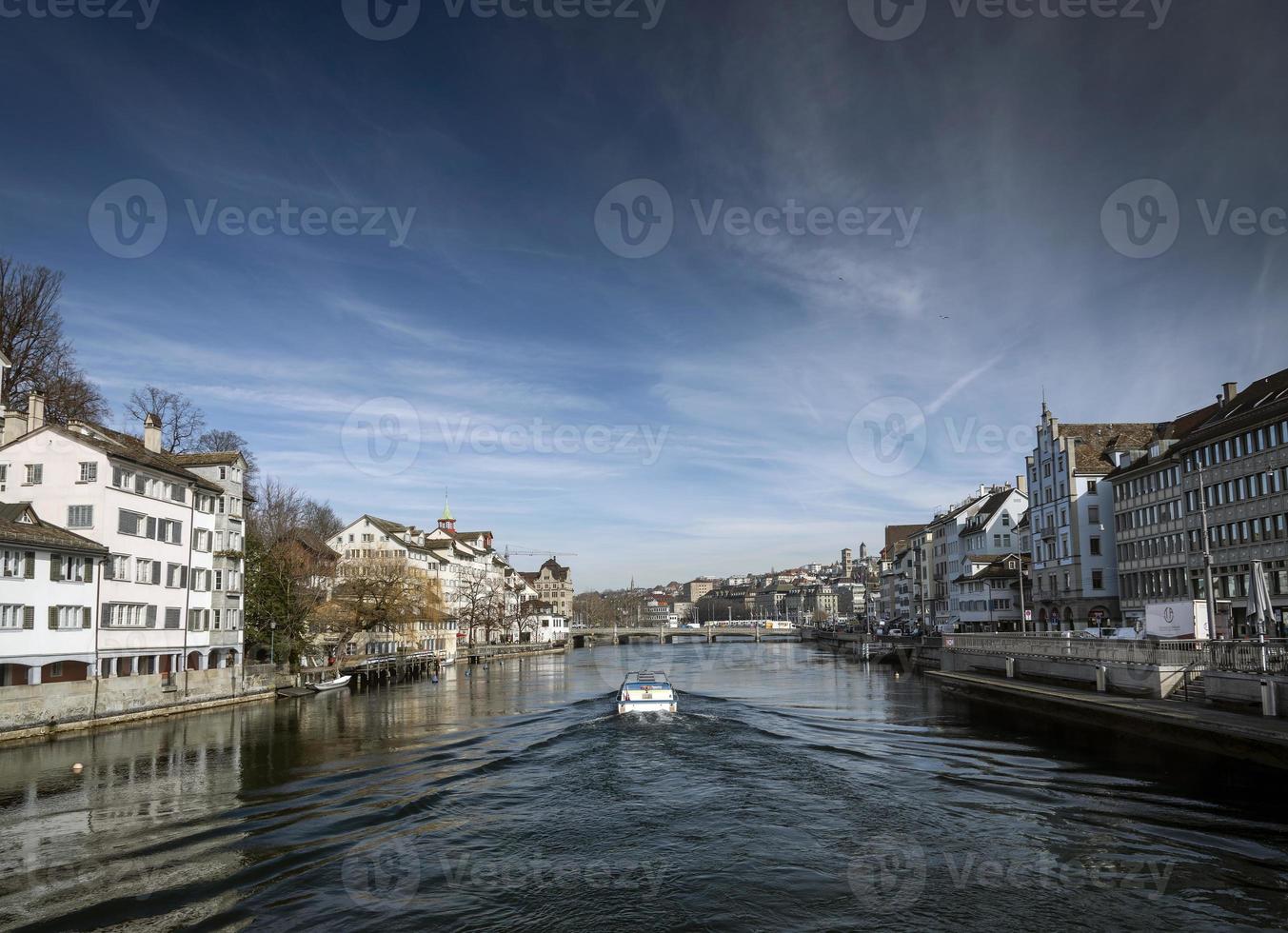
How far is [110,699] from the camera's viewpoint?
48.3 meters

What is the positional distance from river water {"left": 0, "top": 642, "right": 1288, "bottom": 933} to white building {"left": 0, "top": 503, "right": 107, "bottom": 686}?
23.7ft

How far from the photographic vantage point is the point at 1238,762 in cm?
2950

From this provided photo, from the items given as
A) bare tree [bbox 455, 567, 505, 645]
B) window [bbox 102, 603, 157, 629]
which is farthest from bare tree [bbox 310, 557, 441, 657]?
bare tree [bbox 455, 567, 505, 645]

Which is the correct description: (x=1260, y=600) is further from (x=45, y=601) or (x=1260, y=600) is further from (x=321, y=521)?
(x=321, y=521)

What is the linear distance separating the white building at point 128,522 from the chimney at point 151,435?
5.35 feet

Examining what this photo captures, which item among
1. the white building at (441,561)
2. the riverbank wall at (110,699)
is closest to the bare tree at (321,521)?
the white building at (441,561)

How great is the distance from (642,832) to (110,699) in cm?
3912

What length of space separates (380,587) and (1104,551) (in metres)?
74.1

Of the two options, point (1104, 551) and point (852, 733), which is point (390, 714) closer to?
point (852, 733)

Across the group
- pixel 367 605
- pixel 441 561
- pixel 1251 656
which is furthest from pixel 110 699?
pixel 441 561

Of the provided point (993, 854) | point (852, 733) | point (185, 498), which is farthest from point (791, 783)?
point (185, 498)

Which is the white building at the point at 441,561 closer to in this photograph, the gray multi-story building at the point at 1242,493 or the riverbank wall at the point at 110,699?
the riverbank wall at the point at 110,699

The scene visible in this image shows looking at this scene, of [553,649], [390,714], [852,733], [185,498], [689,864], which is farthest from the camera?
[553,649]

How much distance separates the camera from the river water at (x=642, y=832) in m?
17.5
